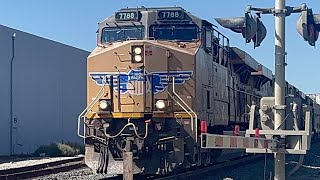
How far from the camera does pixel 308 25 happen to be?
836cm

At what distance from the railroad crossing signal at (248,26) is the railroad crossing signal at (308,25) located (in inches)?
20.7

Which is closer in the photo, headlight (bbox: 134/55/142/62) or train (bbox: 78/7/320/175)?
train (bbox: 78/7/320/175)

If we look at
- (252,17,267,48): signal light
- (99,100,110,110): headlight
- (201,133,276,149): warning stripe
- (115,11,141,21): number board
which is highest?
(115,11,141,21): number board

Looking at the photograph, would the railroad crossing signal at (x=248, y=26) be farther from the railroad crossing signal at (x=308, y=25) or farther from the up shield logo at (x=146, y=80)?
the up shield logo at (x=146, y=80)

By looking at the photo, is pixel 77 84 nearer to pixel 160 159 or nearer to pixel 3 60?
pixel 3 60

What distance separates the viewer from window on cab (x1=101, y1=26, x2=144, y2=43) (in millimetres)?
12508

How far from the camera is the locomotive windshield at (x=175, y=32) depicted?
1240cm

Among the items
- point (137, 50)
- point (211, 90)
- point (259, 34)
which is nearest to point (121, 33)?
point (137, 50)

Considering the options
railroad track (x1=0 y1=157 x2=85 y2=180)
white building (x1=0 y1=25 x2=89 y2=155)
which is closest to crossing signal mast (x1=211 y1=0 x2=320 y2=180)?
railroad track (x1=0 y1=157 x2=85 y2=180)

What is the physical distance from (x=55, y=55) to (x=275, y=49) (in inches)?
1088

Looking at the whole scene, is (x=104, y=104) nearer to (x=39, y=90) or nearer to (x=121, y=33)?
(x=121, y=33)

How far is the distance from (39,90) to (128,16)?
20.8 meters

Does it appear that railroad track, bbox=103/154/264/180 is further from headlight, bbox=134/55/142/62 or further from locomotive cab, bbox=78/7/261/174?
headlight, bbox=134/55/142/62

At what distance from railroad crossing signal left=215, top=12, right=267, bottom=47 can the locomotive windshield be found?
396 centimetres
